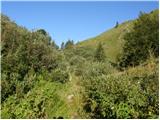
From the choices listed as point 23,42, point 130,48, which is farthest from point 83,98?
point 130,48

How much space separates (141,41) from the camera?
92.0 feet

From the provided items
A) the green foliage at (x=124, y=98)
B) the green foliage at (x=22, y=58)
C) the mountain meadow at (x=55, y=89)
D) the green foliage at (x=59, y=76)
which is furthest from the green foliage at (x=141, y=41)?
the green foliage at (x=124, y=98)

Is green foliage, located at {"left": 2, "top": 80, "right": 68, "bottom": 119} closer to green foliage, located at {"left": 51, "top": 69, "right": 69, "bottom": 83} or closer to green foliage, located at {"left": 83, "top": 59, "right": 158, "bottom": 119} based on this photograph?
green foliage, located at {"left": 83, "top": 59, "right": 158, "bottom": 119}

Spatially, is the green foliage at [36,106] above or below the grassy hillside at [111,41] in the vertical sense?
below

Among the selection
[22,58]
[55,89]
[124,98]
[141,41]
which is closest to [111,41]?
[141,41]

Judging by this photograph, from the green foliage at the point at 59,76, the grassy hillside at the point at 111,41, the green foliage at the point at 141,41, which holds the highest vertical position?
the grassy hillside at the point at 111,41

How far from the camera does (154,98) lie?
31.4ft

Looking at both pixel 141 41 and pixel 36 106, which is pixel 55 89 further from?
pixel 141 41

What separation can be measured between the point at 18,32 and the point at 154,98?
8.65 metres

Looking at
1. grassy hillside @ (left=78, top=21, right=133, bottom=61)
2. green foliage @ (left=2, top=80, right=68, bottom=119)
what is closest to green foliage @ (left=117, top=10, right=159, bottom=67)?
green foliage @ (left=2, top=80, right=68, bottom=119)

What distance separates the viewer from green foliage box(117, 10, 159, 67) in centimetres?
2722

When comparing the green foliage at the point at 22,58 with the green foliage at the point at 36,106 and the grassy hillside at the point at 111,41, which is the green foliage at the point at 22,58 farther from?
the grassy hillside at the point at 111,41

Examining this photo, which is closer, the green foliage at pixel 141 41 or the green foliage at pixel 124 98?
the green foliage at pixel 124 98

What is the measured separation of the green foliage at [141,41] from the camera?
1072 inches
